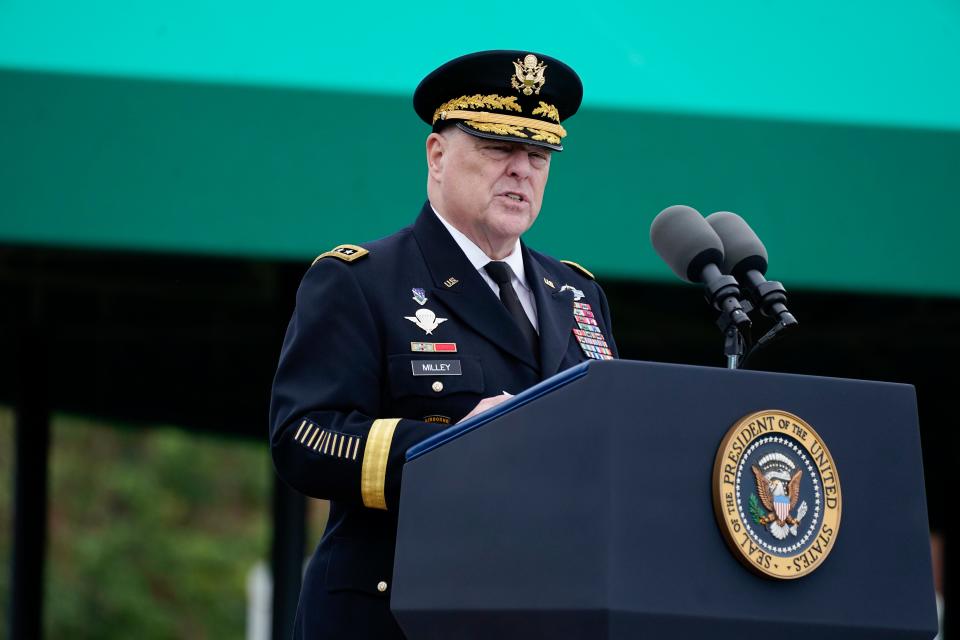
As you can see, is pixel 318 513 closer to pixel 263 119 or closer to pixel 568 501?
pixel 263 119

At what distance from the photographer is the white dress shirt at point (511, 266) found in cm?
301

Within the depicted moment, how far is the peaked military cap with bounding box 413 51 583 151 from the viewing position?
2.95 meters

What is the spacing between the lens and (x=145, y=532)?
23922mm

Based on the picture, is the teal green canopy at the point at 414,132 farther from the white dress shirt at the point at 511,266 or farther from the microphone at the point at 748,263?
the microphone at the point at 748,263

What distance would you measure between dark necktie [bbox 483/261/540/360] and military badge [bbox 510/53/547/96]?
0.33 metres

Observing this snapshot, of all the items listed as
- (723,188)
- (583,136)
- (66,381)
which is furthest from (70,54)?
(66,381)

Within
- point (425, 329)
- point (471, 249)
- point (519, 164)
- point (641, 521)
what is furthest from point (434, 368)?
point (641, 521)

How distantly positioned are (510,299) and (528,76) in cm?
43

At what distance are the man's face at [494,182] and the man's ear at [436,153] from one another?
29 millimetres

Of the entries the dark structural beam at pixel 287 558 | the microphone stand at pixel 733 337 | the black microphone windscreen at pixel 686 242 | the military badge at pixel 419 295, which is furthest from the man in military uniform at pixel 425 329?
the dark structural beam at pixel 287 558

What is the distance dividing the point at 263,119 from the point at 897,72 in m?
2.38

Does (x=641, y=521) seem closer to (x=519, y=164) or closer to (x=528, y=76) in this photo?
(x=519, y=164)

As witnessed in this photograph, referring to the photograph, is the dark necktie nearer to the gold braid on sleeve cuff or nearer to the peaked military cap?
the peaked military cap

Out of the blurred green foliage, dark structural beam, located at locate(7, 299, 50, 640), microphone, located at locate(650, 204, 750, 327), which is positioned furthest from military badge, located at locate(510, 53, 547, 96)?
the blurred green foliage
